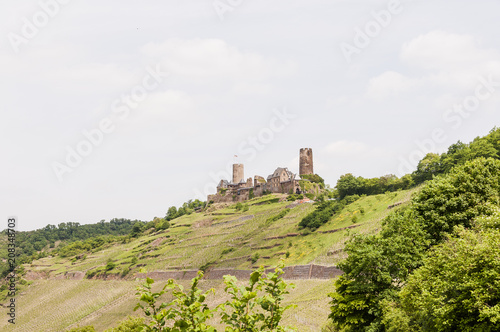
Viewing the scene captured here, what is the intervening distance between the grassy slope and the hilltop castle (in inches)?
282

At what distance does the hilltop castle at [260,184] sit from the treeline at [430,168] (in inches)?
1023

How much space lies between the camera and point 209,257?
91688 millimetres

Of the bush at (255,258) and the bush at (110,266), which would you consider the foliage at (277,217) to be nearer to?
the bush at (255,258)

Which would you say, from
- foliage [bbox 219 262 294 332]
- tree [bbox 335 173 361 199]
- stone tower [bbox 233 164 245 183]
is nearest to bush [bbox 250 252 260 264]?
tree [bbox 335 173 361 199]

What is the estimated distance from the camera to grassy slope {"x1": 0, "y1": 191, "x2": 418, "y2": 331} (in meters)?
64.8

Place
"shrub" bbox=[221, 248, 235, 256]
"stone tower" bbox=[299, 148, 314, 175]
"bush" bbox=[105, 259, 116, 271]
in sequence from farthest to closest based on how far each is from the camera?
"stone tower" bbox=[299, 148, 314, 175] < "bush" bbox=[105, 259, 116, 271] < "shrub" bbox=[221, 248, 235, 256]

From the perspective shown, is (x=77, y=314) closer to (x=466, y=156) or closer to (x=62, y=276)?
(x=62, y=276)

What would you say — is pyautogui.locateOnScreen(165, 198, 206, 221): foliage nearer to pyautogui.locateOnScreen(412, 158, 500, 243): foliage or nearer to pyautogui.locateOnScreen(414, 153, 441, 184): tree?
pyautogui.locateOnScreen(414, 153, 441, 184): tree

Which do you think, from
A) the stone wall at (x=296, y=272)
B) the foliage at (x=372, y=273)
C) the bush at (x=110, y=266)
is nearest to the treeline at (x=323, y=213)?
the stone wall at (x=296, y=272)

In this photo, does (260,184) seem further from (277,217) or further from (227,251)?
(227,251)

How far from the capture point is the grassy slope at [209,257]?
64.8 metres

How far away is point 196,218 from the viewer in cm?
13438

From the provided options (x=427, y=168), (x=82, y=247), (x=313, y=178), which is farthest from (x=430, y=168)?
(x=82, y=247)

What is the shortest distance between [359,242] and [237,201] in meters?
106
